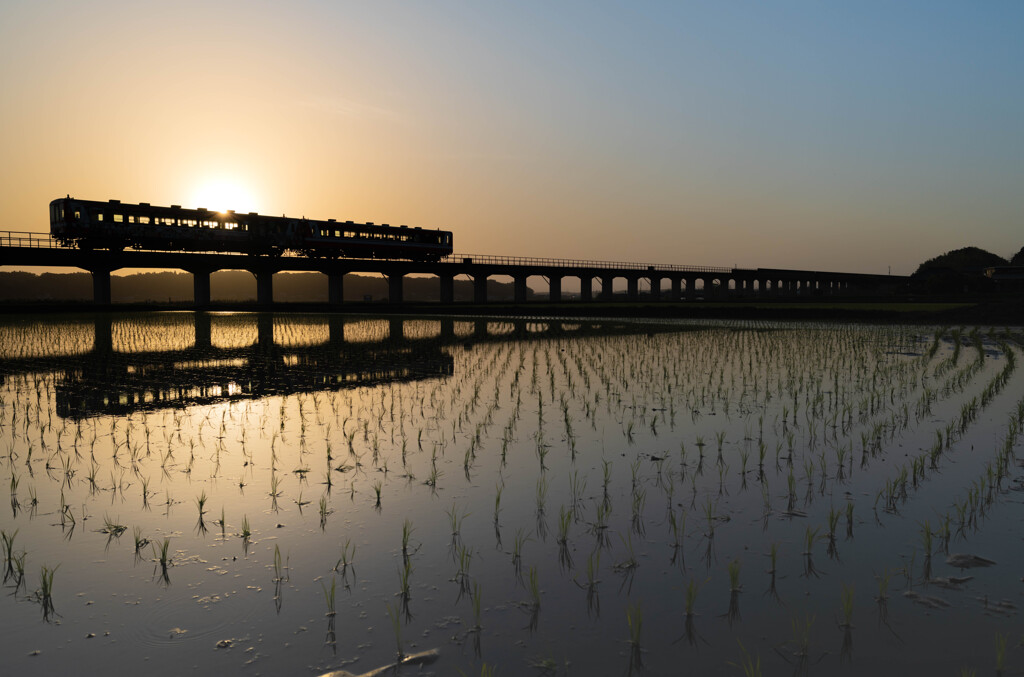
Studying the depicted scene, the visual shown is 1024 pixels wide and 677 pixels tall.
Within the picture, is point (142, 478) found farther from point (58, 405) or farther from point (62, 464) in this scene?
point (58, 405)

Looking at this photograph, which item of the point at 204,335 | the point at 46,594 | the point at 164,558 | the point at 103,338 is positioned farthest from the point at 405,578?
the point at 204,335

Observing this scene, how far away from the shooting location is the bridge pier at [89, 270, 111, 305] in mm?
51406

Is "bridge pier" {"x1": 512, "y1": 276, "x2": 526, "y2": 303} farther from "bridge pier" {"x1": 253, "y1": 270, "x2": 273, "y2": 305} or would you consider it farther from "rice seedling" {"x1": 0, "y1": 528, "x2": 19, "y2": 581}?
"rice seedling" {"x1": 0, "y1": 528, "x2": 19, "y2": 581}

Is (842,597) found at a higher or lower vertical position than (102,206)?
lower

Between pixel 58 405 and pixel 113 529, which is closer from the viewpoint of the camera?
pixel 113 529

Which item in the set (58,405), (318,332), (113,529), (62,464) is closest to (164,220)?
(318,332)

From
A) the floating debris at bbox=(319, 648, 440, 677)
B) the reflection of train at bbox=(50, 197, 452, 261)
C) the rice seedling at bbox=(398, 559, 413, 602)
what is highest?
the reflection of train at bbox=(50, 197, 452, 261)

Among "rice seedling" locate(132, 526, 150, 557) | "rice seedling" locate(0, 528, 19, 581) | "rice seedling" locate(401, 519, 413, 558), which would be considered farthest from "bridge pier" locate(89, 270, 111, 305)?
"rice seedling" locate(401, 519, 413, 558)

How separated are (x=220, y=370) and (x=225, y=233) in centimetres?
3987

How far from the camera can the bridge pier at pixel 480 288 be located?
7706 cm

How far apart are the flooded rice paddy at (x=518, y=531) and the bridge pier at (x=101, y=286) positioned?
146ft

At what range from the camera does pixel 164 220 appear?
4953 cm

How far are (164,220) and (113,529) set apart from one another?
167ft

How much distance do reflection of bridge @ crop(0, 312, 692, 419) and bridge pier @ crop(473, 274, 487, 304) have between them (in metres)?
47.6
